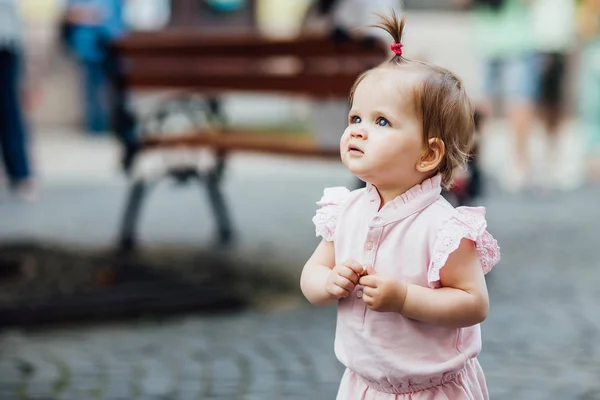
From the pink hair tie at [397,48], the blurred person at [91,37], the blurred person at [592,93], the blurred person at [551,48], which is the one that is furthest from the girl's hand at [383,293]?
the blurred person at [91,37]

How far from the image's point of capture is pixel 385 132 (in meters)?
2.18

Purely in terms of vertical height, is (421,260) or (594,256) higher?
(421,260)

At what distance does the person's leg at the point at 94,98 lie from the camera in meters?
17.2

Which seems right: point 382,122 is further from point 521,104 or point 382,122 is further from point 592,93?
point 592,93

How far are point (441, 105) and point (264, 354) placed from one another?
7.43 ft

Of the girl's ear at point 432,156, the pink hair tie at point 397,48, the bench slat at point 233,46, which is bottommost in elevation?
the bench slat at point 233,46

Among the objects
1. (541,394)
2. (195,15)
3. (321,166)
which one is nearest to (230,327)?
(541,394)

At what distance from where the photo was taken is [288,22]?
19656 millimetres

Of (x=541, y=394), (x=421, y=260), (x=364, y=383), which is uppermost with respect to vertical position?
(x=421, y=260)

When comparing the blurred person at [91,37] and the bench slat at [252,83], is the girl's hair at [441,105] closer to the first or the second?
the bench slat at [252,83]

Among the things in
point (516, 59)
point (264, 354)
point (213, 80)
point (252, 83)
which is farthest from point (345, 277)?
point (516, 59)

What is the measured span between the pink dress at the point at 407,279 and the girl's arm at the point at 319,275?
0.04 metres

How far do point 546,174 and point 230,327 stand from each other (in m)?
6.60

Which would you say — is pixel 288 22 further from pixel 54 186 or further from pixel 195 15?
pixel 54 186
